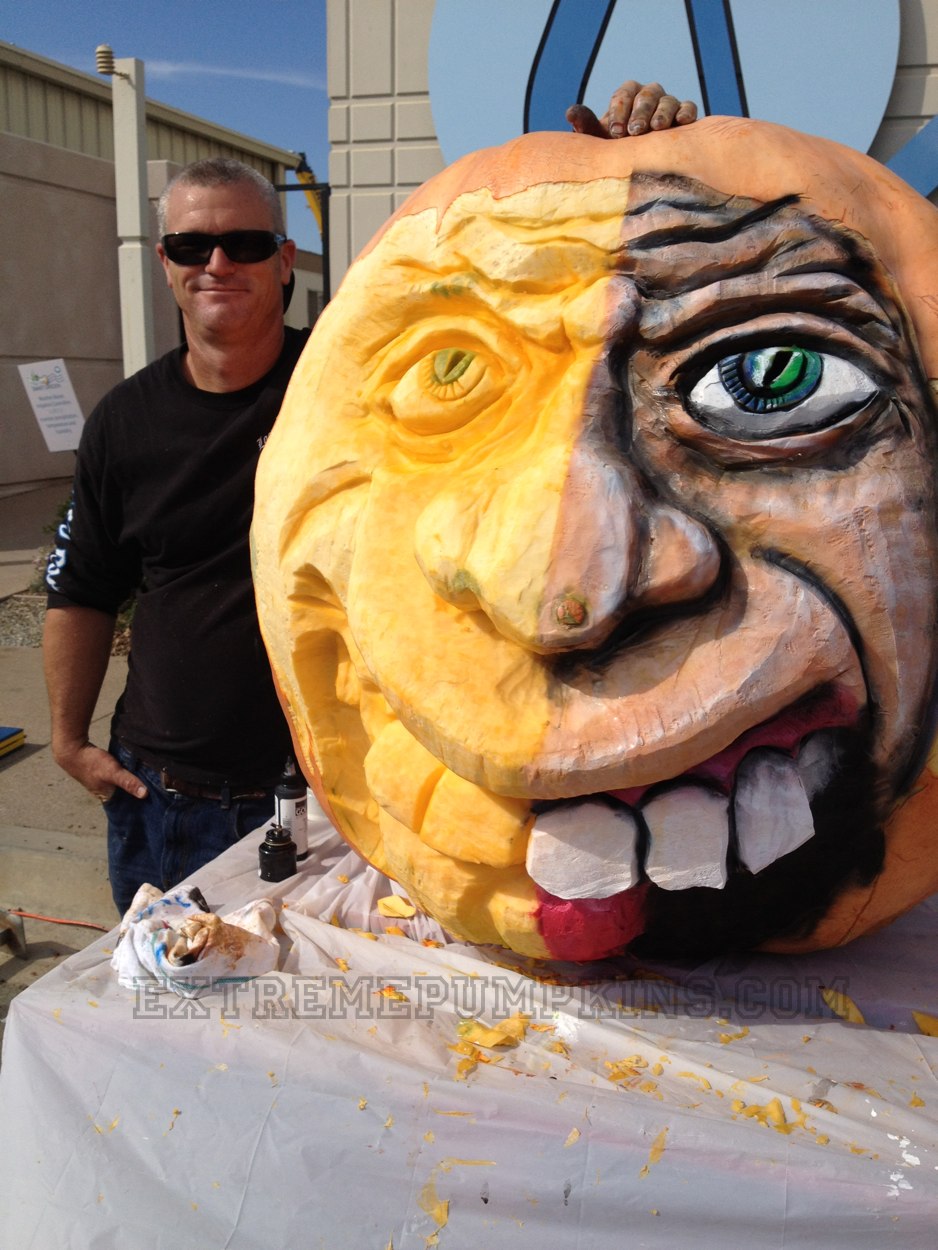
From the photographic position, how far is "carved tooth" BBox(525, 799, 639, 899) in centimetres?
133

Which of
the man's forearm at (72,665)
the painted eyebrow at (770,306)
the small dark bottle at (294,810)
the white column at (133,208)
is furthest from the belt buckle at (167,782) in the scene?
the white column at (133,208)

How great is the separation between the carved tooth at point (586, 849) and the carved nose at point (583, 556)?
231mm

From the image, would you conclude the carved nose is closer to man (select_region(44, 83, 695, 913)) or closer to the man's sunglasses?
man (select_region(44, 83, 695, 913))

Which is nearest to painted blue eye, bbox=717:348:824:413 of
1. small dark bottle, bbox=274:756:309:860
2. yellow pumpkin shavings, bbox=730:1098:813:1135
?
yellow pumpkin shavings, bbox=730:1098:813:1135

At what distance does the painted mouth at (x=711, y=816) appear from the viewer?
1322mm

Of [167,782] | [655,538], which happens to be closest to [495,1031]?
[655,538]

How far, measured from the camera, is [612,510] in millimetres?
1237

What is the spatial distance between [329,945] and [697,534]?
959 millimetres

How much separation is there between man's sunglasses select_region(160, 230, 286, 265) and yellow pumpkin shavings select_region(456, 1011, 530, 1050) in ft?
5.46

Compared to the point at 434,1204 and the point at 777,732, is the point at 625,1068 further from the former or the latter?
the point at 777,732

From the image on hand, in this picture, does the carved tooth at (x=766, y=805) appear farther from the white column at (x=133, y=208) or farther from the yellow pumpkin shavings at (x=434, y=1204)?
the white column at (x=133, y=208)

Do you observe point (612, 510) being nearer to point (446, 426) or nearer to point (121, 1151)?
point (446, 426)

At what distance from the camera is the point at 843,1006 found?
1.58 meters

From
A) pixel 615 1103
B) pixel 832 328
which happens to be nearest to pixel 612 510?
pixel 832 328
